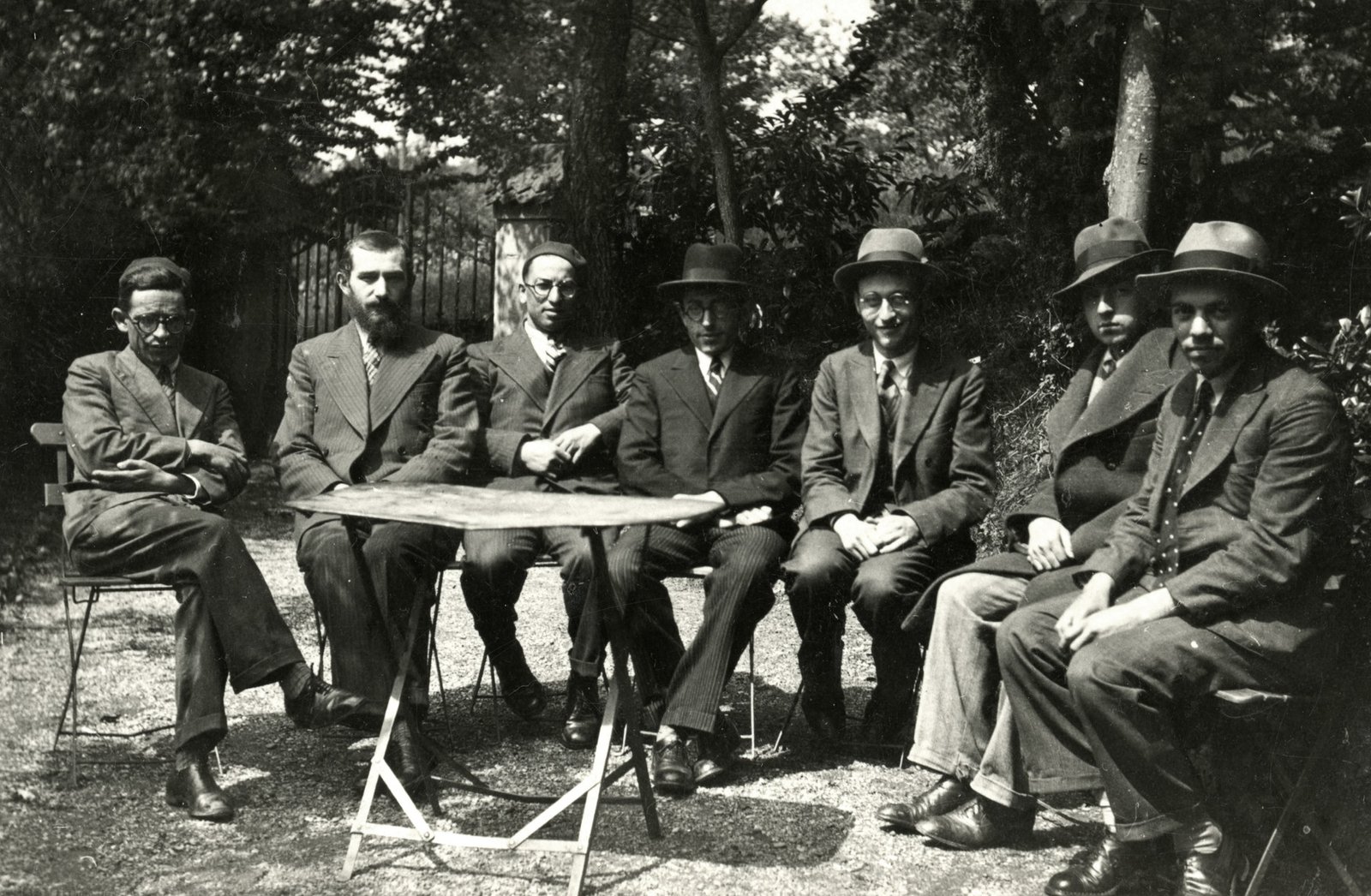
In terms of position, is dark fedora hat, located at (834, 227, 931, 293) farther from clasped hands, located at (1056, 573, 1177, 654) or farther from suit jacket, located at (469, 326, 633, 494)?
clasped hands, located at (1056, 573, 1177, 654)

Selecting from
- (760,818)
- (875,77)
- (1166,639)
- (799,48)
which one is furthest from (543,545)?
(799,48)

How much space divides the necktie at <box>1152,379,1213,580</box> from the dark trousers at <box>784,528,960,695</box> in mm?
1014

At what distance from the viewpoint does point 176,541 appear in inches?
176

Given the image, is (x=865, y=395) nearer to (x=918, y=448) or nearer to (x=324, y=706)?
(x=918, y=448)

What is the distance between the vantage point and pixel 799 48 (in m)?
21.1

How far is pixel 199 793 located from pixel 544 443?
6.45ft

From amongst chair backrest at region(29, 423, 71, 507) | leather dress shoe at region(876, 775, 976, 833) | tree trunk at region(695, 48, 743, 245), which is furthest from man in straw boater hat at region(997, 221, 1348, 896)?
tree trunk at region(695, 48, 743, 245)

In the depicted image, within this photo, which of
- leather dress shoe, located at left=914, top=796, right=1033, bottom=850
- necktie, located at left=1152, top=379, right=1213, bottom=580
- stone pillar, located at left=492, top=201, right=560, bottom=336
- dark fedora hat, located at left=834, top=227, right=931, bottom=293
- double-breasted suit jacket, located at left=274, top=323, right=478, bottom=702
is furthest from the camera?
stone pillar, located at left=492, top=201, right=560, bottom=336

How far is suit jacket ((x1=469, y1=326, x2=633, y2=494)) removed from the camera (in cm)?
556

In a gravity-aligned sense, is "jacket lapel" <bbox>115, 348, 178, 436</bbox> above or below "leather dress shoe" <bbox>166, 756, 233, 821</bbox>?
above

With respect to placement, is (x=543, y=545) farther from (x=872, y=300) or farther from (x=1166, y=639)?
(x=1166, y=639)

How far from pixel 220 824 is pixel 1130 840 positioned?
8.93ft

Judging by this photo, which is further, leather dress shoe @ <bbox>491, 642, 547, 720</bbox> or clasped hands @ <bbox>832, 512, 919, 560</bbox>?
leather dress shoe @ <bbox>491, 642, 547, 720</bbox>

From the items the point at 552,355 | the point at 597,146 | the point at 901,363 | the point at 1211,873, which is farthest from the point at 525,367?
the point at 597,146
